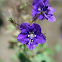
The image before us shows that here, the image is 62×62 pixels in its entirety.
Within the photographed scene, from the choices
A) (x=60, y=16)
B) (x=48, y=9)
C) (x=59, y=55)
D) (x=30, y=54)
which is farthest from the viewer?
(x=60, y=16)

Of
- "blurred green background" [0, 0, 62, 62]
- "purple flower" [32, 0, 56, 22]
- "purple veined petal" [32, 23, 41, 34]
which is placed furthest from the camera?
"blurred green background" [0, 0, 62, 62]

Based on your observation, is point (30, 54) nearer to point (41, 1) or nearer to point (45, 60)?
point (45, 60)

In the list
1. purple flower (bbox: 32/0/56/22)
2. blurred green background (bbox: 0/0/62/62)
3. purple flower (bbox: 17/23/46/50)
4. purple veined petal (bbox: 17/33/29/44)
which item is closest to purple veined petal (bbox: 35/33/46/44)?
purple flower (bbox: 17/23/46/50)

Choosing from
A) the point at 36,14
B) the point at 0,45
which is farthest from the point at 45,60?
the point at 0,45

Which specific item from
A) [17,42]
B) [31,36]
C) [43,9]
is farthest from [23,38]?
[17,42]

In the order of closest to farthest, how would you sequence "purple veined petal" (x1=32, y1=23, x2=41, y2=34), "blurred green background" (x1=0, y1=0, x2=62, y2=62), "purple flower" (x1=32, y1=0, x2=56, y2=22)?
"purple veined petal" (x1=32, y1=23, x2=41, y2=34) < "purple flower" (x1=32, y1=0, x2=56, y2=22) < "blurred green background" (x1=0, y1=0, x2=62, y2=62)

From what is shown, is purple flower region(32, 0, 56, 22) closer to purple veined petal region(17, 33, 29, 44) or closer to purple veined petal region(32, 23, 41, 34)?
purple veined petal region(32, 23, 41, 34)

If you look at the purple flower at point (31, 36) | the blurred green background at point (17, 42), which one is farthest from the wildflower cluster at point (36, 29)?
the blurred green background at point (17, 42)
